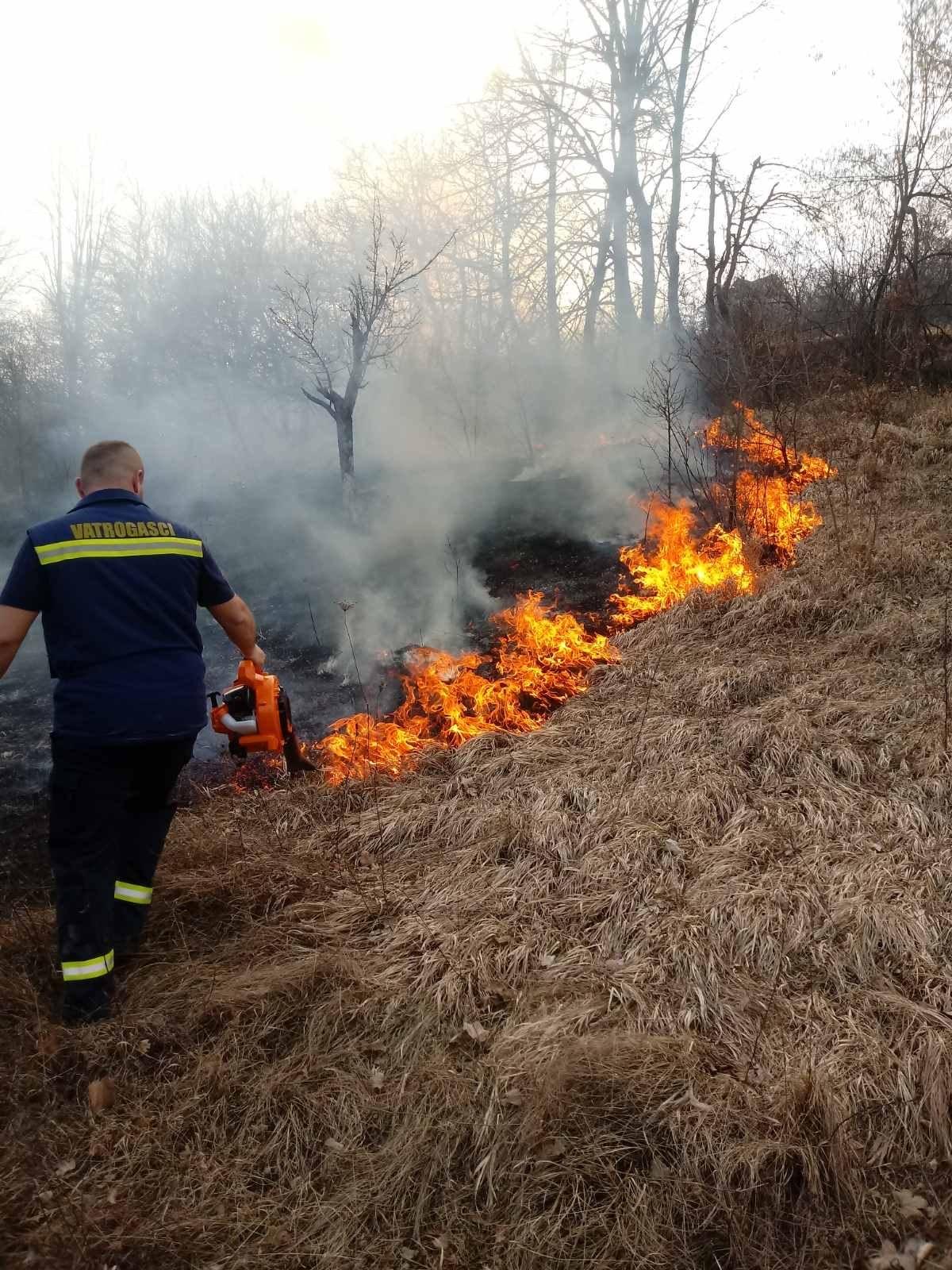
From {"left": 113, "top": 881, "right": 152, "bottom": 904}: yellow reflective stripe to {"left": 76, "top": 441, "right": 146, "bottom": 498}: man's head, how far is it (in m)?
1.55

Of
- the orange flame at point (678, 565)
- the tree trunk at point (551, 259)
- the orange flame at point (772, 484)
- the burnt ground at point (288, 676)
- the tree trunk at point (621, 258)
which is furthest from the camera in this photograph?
the tree trunk at point (551, 259)

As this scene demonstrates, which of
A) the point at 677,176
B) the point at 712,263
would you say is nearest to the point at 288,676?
the point at 712,263

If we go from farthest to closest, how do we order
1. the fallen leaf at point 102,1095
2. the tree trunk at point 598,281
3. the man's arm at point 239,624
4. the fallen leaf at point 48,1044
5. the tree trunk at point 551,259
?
1. the tree trunk at point 551,259
2. the tree trunk at point 598,281
3. the man's arm at point 239,624
4. the fallen leaf at point 48,1044
5. the fallen leaf at point 102,1095

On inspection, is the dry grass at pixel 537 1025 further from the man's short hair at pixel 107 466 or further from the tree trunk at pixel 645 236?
the tree trunk at pixel 645 236

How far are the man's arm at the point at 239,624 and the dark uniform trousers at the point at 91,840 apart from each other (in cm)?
51

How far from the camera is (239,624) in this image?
10.1ft

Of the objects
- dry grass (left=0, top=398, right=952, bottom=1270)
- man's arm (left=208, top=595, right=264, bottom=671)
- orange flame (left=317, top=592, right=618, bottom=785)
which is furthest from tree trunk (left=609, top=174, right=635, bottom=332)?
man's arm (left=208, top=595, right=264, bottom=671)

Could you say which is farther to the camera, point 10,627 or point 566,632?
point 566,632

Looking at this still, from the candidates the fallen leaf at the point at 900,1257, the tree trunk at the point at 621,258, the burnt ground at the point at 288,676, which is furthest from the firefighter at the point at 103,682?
the tree trunk at the point at 621,258

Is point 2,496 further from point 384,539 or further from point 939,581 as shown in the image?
point 939,581

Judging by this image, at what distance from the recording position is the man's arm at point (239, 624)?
3037 millimetres

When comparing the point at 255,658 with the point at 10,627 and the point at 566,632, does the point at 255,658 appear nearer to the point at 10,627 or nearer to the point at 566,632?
the point at 10,627

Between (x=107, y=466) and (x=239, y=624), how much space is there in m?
0.81

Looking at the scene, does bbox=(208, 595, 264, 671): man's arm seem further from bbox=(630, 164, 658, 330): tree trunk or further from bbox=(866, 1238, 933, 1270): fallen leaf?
bbox=(630, 164, 658, 330): tree trunk
